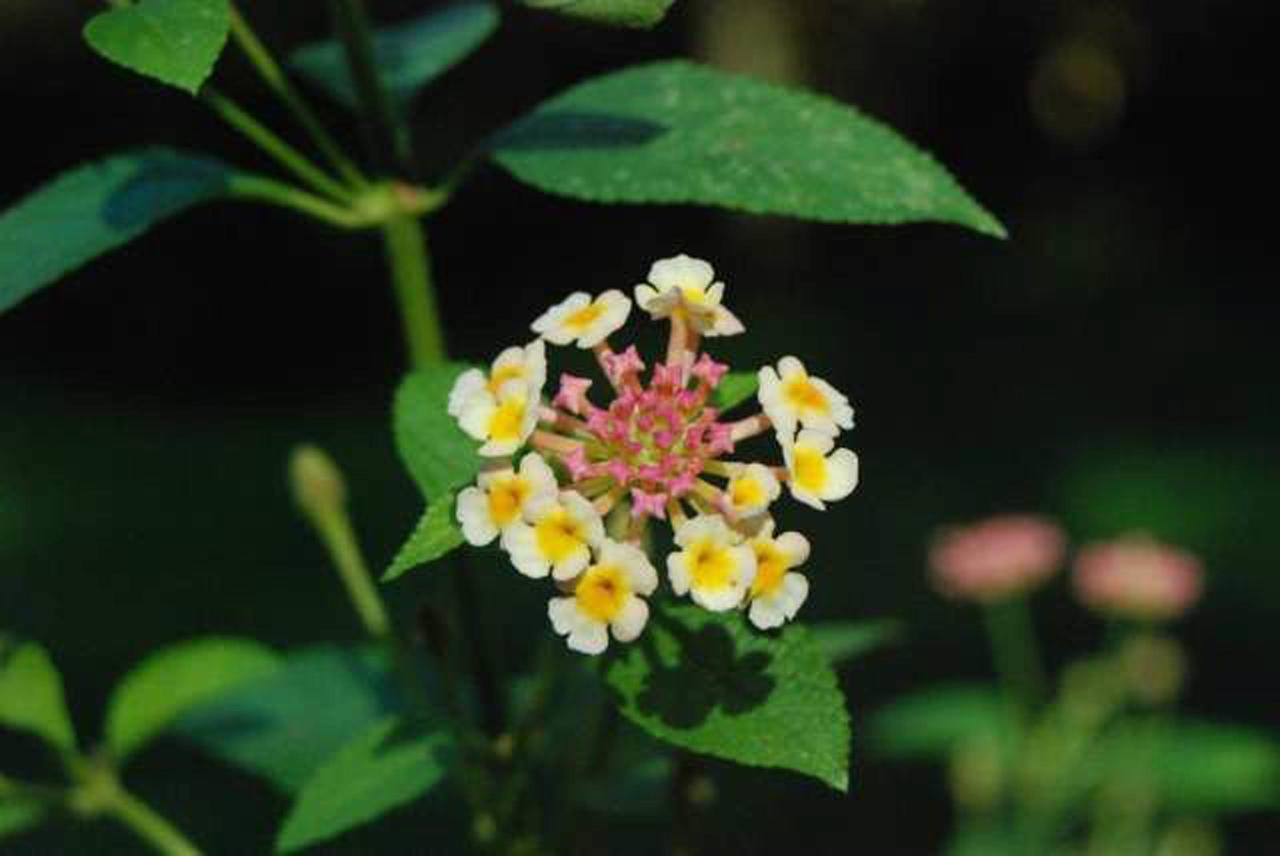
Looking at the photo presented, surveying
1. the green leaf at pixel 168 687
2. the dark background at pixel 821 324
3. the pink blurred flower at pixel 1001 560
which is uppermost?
the green leaf at pixel 168 687

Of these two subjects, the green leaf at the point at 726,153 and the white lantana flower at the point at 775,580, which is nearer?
the white lantana flower at the point at 775,580

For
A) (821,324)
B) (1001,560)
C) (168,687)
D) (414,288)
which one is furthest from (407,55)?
(821,324)

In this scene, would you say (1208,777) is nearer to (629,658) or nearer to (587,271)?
(629,658)

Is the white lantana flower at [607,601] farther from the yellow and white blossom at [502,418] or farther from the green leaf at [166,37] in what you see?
the green leaf at [166,37]

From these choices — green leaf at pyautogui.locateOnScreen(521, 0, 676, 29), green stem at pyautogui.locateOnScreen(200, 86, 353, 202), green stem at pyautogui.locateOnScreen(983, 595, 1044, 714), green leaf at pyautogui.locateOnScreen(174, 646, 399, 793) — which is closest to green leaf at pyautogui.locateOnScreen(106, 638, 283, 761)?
green leaf at pyautogui.locateOnScreen(174, 646, 399, 793)

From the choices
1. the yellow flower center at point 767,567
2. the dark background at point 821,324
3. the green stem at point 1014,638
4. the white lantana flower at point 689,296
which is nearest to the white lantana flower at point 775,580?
the yellow flower center at point 767,567

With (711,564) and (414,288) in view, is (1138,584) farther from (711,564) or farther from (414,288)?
(711,564)

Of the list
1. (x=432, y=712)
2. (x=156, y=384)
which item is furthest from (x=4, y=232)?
(x=156, y=384)
